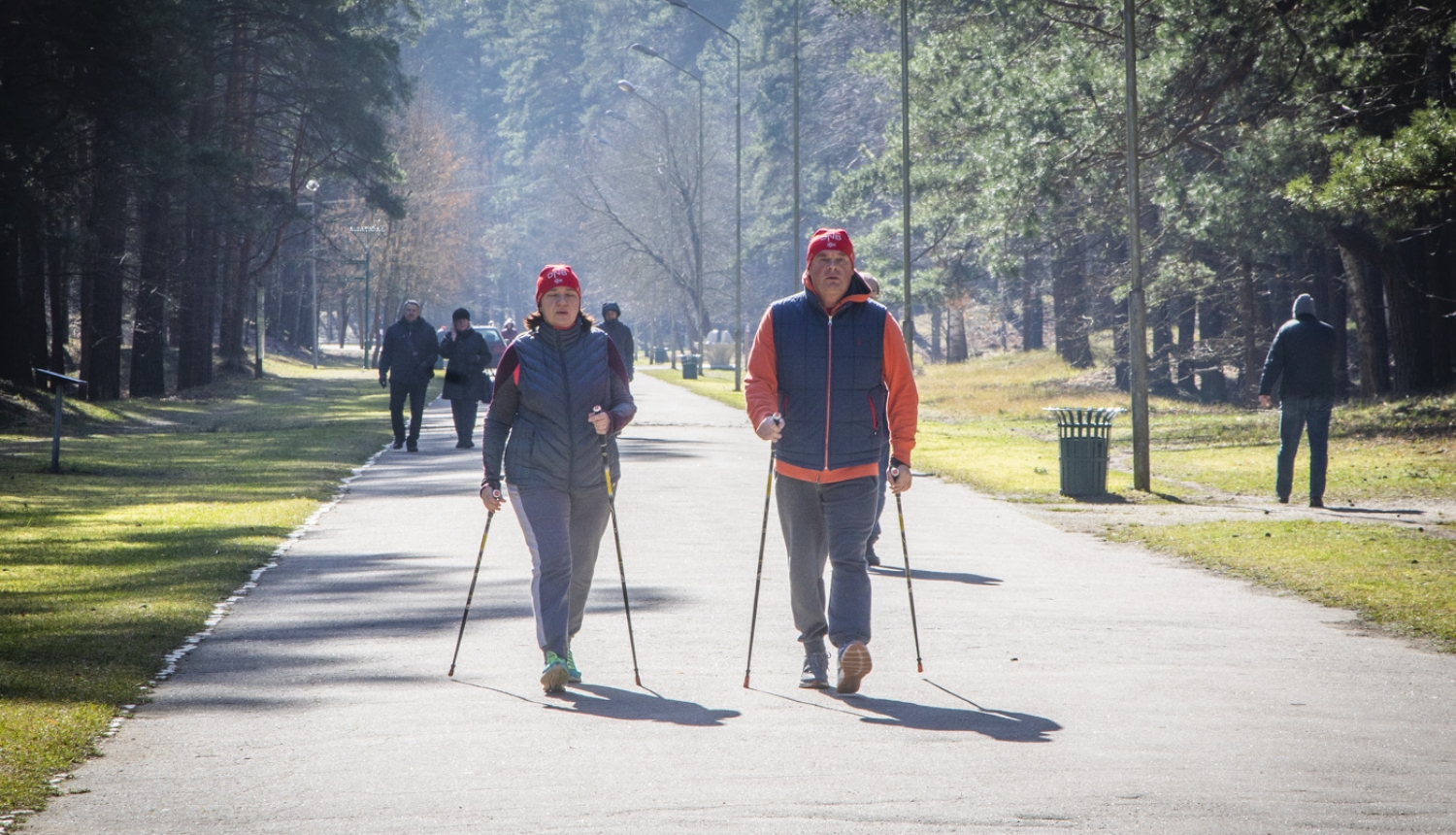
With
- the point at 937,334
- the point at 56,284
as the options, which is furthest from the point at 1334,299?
the point at 937,334

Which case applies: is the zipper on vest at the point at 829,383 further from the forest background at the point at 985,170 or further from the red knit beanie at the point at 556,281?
the forest background at the point at 985,170

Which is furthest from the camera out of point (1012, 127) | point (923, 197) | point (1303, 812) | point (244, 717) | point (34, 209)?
point (923, 197)

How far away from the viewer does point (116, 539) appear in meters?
13.5

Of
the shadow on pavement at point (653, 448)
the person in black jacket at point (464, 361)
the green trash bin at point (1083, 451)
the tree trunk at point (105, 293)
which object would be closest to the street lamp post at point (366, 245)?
the tree trunk at point (105, 293)

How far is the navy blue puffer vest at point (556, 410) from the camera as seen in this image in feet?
25.1

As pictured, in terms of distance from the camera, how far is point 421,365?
2231 cm

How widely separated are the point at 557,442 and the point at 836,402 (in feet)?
4.28

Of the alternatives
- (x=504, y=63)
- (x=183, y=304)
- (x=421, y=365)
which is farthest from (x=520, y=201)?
(x=421, y=365)

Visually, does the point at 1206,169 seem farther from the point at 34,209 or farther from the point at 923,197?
the point at 34,209

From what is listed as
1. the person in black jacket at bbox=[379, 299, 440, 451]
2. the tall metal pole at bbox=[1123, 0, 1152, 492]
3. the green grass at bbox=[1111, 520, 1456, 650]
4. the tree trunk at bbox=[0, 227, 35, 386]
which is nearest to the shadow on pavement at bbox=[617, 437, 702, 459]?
the person in black jacket at bbox=[379, 299, 440, 451]

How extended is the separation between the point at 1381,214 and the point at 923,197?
61.3 feet

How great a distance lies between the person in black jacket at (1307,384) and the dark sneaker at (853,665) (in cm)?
1034

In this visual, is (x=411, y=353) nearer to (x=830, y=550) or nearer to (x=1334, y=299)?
(x=830, y=550)

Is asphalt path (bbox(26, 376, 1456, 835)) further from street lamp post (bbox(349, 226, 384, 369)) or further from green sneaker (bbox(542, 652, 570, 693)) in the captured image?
street lamp post (bbox(349, 226, 384, 369))
